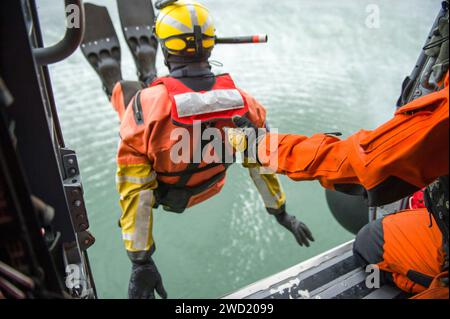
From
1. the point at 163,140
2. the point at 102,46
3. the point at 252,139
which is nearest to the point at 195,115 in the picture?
the point at 163,140

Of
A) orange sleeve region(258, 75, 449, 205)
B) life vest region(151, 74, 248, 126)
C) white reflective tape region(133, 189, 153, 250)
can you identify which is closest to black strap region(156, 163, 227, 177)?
white reflective tape region(133, 189, 153, 250)

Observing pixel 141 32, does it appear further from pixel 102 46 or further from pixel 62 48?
pixel 62 48

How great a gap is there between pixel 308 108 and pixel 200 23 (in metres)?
2.84

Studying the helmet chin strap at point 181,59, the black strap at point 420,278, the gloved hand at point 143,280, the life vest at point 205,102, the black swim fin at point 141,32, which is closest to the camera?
the black strap at point 420,278

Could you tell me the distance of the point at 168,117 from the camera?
154cm

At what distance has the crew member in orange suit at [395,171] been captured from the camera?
88cm

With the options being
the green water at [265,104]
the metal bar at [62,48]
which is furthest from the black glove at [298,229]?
the metal bar at [62,48]

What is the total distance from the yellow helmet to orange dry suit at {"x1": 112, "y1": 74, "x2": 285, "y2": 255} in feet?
0.52

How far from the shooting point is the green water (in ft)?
8.70

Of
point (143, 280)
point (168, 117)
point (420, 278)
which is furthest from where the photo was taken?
point (143, 280)

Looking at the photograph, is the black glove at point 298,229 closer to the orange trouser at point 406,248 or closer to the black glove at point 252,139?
the orange trouser at point 406,248

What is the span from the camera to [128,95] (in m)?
2.00

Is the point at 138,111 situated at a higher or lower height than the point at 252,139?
higher
